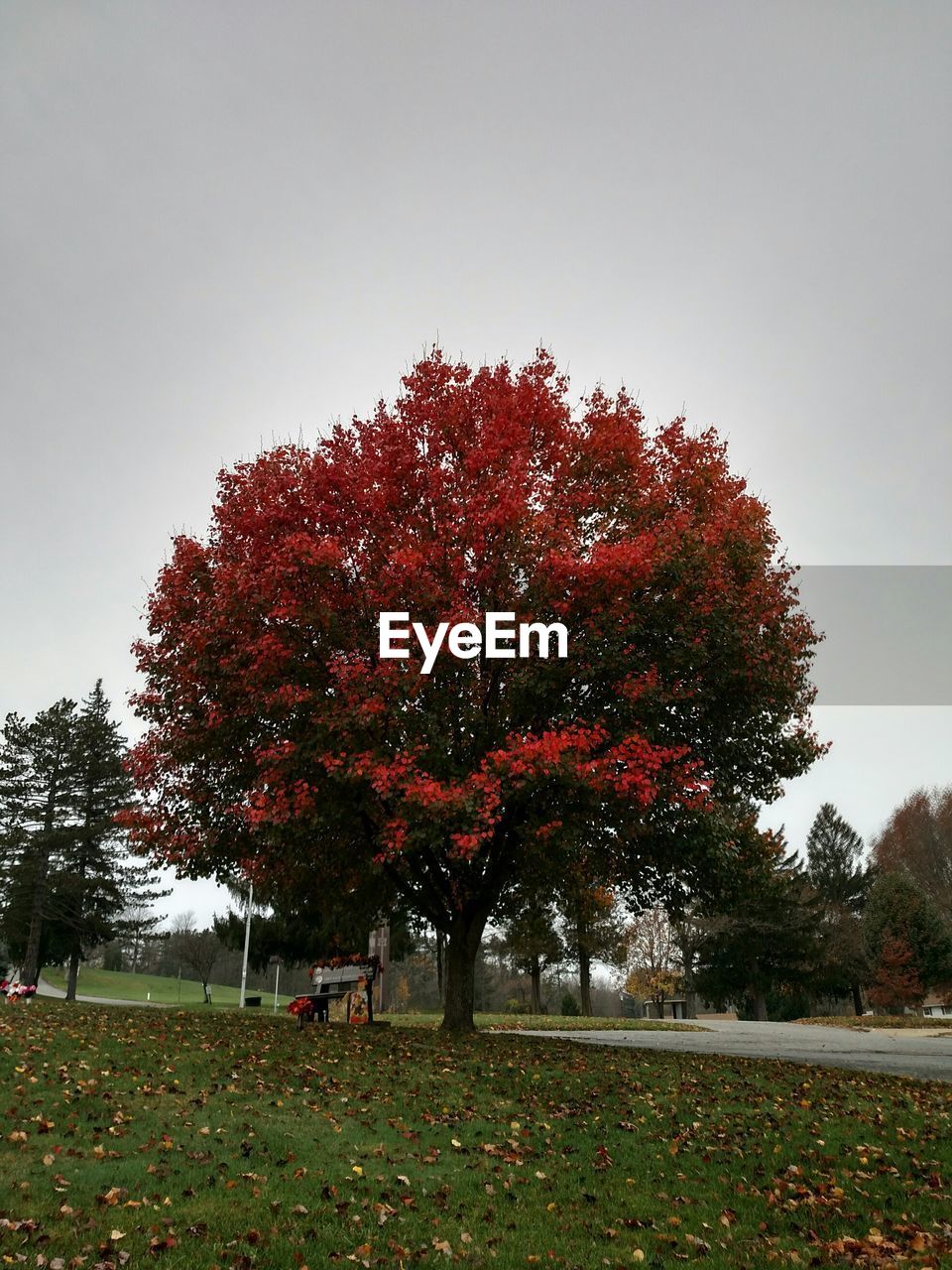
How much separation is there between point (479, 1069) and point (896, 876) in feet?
141

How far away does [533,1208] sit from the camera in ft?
22.4

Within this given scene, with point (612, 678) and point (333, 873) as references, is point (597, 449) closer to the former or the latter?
point (612, 678)

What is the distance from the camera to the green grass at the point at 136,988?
2577 inches

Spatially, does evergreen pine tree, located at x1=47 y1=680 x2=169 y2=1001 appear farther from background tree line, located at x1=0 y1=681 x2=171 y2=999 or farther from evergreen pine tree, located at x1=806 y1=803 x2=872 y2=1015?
evergreen pine tree, located at x1=806 y1=803 x2=872 y2=1015

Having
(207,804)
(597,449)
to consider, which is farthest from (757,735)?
(207,804)

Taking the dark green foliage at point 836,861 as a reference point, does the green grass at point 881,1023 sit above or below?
below

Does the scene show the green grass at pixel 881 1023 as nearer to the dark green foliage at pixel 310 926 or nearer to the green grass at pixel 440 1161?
the dark green foliage at pixel 310 926

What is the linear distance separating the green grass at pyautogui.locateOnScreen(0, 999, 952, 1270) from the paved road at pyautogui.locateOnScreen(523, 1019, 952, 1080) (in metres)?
3.16

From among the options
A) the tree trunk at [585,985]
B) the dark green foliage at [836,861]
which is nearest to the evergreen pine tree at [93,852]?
the tree trunk at [585,985]

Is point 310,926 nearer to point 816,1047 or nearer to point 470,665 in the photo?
point 816,1047

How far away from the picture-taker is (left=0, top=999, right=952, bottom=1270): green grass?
588 centimetres

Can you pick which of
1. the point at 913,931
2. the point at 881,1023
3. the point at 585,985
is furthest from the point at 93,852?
the point at 913,931

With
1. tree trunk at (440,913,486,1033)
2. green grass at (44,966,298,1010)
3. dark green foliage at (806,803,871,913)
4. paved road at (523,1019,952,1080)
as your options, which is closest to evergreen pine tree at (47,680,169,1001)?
green grass at (44,966,298,1010)

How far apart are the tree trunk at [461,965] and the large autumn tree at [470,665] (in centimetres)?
4
